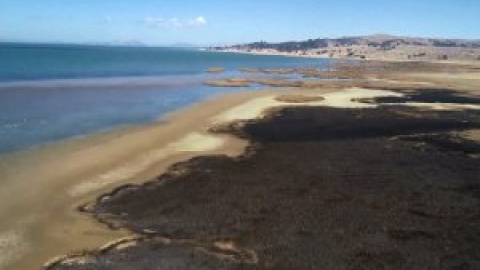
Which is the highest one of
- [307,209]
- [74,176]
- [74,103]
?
[74,103]

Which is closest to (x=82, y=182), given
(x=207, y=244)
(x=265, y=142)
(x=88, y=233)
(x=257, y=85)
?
(x=88, y=233)

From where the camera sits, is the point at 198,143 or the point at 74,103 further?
the point at 74,103

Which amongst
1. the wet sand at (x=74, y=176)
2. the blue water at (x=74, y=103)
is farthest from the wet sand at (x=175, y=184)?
the blue water at (x=74, y=103)

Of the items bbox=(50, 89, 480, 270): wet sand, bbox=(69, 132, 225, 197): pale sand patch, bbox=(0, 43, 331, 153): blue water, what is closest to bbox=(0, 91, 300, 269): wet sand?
bbox=(69, 132, 225, 197): pale sand patch

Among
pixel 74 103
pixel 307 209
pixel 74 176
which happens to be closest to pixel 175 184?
pixel 74 176

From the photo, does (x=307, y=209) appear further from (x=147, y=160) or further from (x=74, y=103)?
(x=74, y=103)

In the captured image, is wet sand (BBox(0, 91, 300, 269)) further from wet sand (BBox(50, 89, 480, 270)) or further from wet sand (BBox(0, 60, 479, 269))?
wet sand (BBox(50, 89, 480, 270))

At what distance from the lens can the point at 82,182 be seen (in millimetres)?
23094

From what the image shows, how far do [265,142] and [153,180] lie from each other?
29.8ft

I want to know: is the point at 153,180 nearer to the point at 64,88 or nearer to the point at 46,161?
the point at 46,161

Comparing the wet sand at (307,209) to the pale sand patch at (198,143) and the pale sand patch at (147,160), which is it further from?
the pale sand patch at (198,143)

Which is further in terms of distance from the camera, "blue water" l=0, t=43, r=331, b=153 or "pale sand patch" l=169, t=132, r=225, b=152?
"blue water" l=0, t=43, r=331, b=153

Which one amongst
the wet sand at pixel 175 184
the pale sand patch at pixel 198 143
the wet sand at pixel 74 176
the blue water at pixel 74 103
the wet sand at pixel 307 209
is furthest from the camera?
the blue water at pixel 74 103

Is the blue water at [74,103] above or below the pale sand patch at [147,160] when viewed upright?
above
